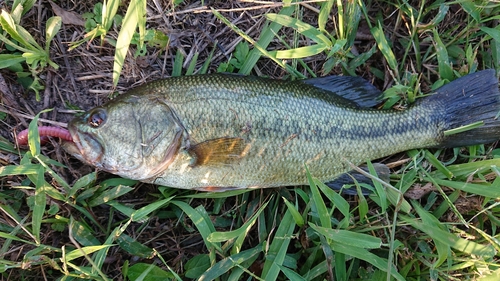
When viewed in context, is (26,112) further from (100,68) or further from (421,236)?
(421,236)

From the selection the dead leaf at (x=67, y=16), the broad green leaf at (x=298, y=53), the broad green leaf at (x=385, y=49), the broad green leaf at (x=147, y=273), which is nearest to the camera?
the broad green leaf at (x=147, y=273)

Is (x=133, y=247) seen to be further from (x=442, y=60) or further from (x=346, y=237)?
(x=442, y=60)

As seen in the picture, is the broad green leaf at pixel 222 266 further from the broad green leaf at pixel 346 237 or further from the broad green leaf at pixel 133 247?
the broad green leaf at pixel 346 237

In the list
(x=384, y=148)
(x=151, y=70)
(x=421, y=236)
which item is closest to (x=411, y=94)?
(x=384, y=148)

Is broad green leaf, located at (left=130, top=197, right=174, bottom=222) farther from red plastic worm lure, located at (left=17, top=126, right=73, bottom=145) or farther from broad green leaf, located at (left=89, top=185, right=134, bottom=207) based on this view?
red plastic worm lure, located at (left=17, top=126, right=73, bottom=145)

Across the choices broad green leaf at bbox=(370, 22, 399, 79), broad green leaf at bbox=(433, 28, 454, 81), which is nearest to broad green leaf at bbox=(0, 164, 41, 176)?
broad green leaf at bbox=(370, 22, 399, 79)

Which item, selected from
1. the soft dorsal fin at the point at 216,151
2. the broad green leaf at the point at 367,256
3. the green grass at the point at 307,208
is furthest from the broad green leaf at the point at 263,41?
the broad green leaf at the point at 367,256

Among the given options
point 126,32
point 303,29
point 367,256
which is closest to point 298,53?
point 303,29
